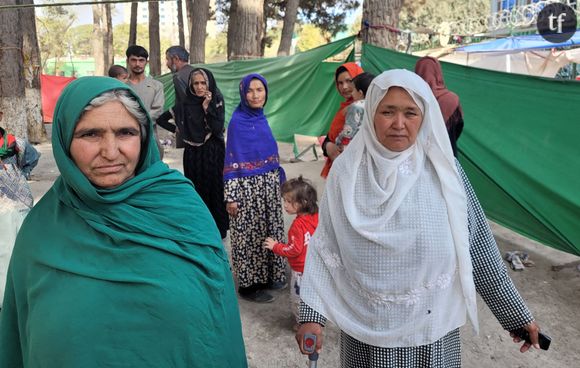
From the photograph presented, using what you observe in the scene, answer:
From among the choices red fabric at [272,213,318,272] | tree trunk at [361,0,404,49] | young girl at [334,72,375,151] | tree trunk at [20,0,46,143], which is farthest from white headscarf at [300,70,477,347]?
tree trunk at [20,0,46,143]

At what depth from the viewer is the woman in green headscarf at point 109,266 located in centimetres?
130

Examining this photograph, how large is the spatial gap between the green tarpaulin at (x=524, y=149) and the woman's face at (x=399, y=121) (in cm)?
224

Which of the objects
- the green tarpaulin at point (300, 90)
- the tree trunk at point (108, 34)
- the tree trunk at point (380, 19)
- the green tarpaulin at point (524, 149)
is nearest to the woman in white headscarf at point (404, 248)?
the green tarpaulin at point (524, 149)

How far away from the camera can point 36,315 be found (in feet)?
4.31

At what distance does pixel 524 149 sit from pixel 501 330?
4.93ft

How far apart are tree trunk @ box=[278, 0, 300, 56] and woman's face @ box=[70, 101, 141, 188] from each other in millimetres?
14471

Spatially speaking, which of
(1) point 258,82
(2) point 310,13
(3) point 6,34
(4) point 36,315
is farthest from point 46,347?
(2) point 310,13

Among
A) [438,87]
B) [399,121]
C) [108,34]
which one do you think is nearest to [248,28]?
[438,87]

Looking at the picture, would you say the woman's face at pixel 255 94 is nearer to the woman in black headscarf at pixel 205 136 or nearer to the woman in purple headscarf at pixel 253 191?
the woman in purple headscarf at pixel 253 191

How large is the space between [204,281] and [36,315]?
45cm

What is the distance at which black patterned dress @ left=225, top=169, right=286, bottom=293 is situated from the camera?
3.34 m

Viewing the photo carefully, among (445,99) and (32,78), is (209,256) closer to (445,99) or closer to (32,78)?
(445,99)

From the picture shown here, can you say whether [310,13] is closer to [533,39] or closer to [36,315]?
[533,39]

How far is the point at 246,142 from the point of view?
10.7ft
